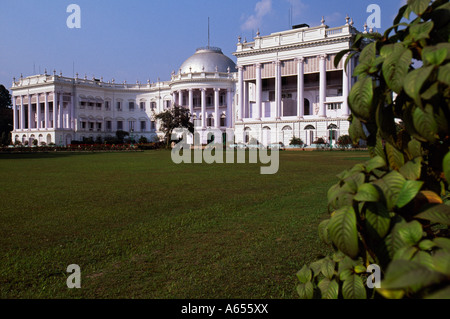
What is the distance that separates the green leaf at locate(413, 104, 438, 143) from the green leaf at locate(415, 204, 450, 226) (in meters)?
0.23

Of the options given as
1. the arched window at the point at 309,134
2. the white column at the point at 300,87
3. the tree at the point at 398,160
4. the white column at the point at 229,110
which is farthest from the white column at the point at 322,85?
the tree at the point at 398,160

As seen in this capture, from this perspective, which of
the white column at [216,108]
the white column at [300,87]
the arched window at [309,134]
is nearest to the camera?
the arched window at [309,134]

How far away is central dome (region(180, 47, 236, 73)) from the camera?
73.9 meters

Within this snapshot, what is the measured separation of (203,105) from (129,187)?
5835cm

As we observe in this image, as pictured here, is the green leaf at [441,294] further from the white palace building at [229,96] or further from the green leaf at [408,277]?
the white palace building at [229,96]

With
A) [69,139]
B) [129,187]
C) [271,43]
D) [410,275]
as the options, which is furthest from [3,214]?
[69,139]

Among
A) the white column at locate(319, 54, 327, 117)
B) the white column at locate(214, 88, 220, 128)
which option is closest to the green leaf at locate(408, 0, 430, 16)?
the white column at locate(319, 54, 327, 117)

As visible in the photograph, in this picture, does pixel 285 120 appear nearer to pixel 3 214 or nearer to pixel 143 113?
pixel 143 113

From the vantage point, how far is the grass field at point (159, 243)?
327cm

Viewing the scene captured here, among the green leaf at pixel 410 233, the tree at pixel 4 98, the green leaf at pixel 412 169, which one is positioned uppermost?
the tree at pixel 4 98

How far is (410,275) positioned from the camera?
93 cm

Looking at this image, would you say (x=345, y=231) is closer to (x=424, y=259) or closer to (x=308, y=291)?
(x=424, y=259)

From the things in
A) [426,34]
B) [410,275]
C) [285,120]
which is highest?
[285,120]

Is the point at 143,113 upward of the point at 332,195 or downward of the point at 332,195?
upward
